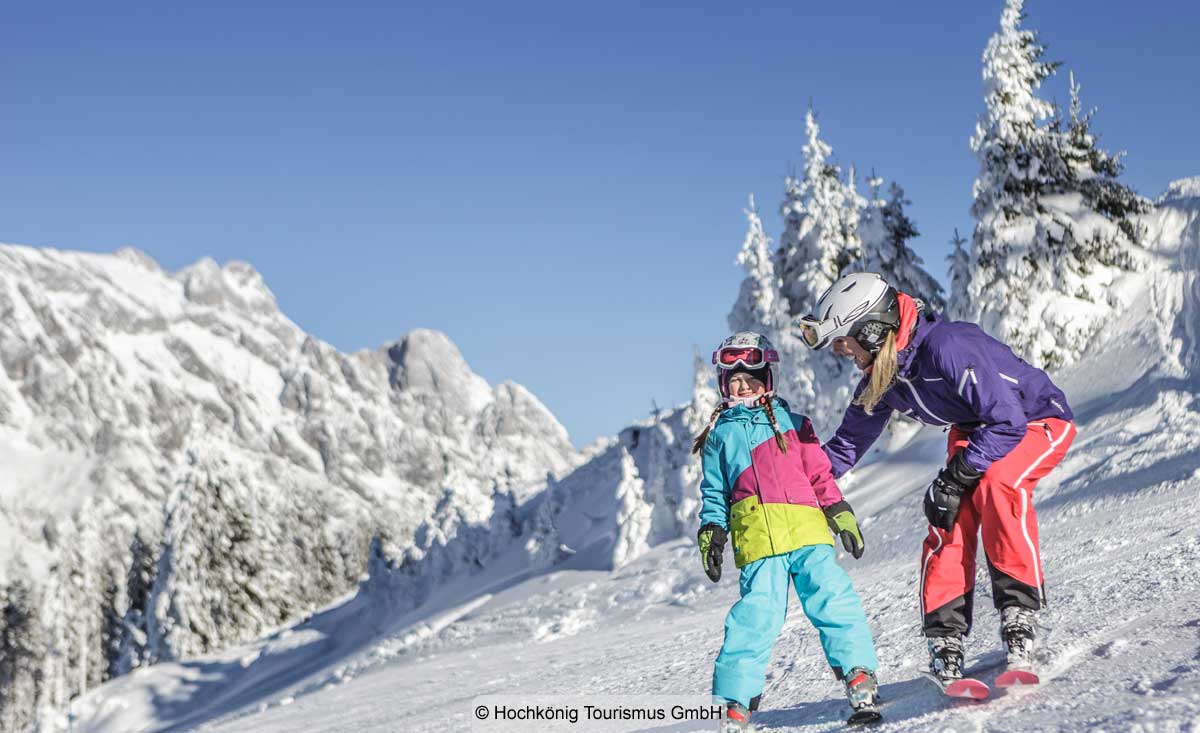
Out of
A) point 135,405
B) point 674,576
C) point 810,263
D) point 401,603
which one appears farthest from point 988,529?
point 135,405

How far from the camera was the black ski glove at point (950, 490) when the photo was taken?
450 cm

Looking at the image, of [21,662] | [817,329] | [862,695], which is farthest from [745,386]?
[21,662]

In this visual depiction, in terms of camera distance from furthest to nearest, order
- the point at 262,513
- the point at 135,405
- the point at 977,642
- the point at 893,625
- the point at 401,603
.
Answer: the point at 135,405, the point at 262,513, the point at 401,603, the point at 893,625, the point at 977,642

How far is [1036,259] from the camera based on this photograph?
21906mm

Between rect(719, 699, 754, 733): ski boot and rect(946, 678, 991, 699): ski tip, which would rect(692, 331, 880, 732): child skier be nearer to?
rect(719, 699, 754, 733): ski boot

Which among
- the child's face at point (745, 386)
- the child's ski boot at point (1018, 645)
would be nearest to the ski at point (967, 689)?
the child's ski boot at point (1018, 645)

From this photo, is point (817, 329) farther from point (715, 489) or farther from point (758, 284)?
point (758, 284)

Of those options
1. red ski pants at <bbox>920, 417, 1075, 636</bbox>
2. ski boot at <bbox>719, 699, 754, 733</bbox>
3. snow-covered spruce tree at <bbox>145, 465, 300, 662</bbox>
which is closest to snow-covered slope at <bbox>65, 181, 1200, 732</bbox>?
ski boot at <bbox>719, 699, 754, 733</bbox>

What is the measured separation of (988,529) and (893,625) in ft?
10.2

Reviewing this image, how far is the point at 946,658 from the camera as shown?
4.43 m

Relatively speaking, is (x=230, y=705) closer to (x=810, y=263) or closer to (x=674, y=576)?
(x=674, y=576)

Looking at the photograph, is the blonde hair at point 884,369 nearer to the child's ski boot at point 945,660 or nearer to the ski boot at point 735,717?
the child's ski boot at point 945,660

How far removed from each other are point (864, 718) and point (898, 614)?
12.7 ft

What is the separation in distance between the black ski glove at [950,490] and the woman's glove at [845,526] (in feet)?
1.11
